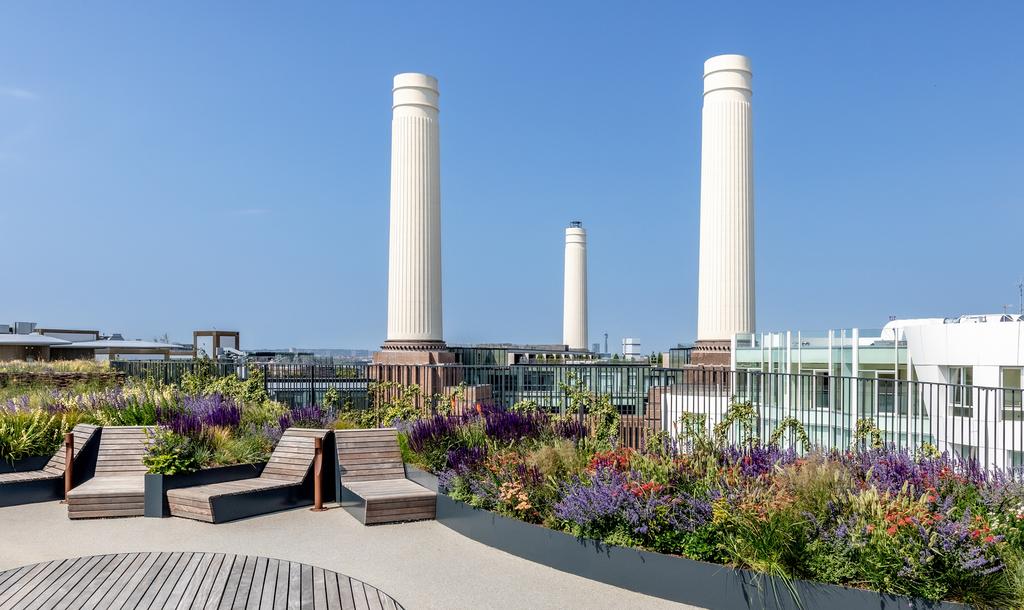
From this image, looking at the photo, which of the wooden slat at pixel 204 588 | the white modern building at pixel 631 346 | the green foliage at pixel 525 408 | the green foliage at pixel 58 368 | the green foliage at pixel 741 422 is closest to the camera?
the wooden slat at pixel 204 588

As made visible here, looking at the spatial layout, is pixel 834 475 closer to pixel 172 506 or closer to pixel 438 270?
pixel 172 506

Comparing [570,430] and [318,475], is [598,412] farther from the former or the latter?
[318,475]

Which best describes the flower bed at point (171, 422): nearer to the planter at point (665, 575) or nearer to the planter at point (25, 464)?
the planter at point (25, 464)

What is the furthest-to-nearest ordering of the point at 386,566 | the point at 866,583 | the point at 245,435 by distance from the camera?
the point at 245,435
the point at 386,566
the point at 866,583

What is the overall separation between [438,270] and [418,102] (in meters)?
5.01

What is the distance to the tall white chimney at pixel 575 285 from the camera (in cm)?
3903

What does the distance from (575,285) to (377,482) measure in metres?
31.1

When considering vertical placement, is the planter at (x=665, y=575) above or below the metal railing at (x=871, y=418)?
below

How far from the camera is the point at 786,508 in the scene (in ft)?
17.5

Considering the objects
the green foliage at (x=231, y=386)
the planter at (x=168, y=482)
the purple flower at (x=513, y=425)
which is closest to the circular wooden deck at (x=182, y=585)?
the planter at (x=168, y=482)

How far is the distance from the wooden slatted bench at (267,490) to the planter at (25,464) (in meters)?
2.73

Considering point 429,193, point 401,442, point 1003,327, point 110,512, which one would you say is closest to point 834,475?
point 401,442

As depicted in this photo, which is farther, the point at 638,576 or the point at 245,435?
the point at 245,435

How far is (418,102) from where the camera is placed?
2236cm
